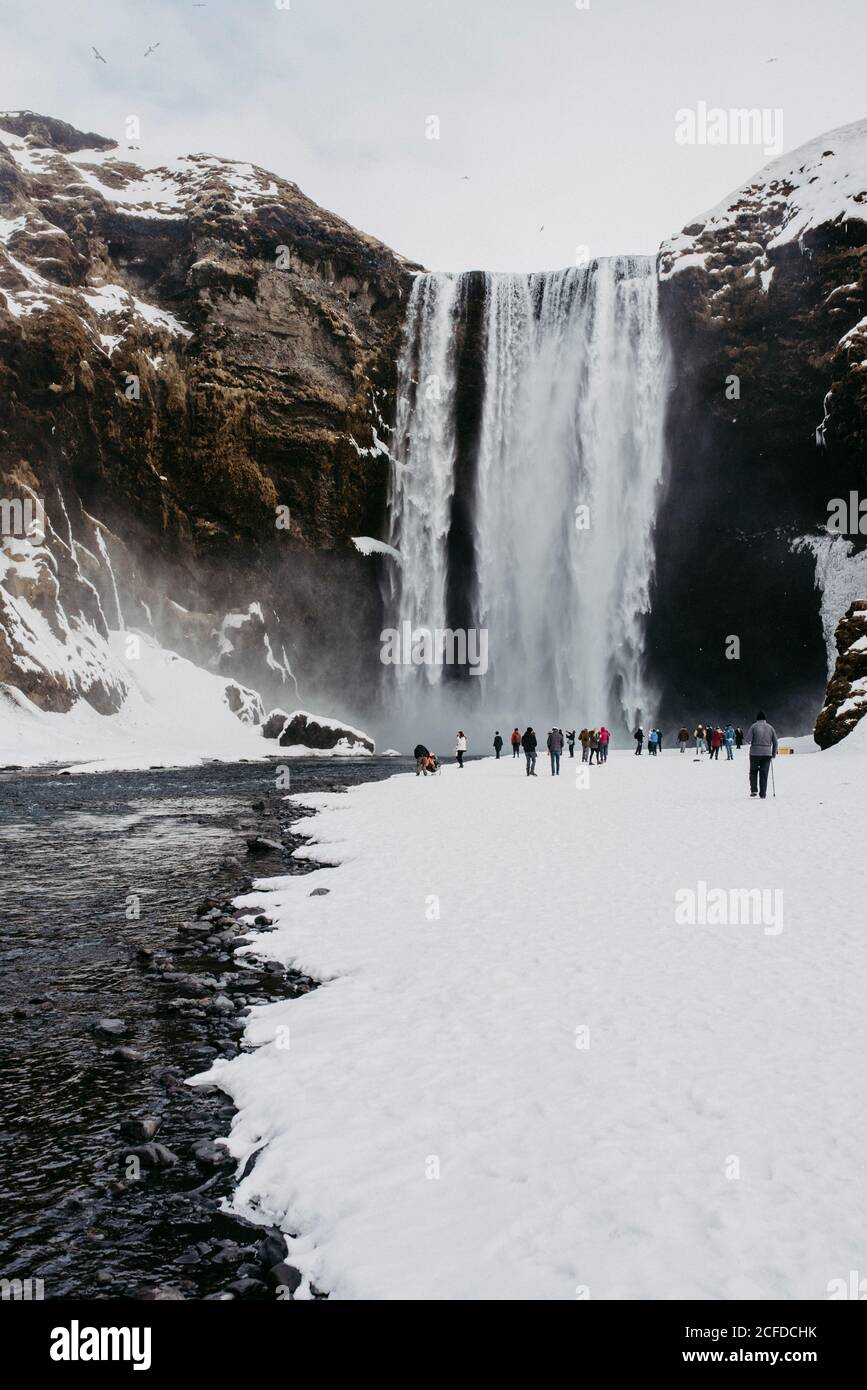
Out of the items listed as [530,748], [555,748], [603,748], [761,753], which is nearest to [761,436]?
[603,748]

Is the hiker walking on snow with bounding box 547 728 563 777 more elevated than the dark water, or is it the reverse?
the dark water

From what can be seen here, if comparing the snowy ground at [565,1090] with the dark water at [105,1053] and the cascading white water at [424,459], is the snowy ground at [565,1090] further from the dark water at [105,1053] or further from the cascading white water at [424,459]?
the cascading white water at [424,459]

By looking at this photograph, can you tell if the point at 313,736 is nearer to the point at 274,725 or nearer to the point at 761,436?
the point at 274,725

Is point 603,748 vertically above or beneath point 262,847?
beneath

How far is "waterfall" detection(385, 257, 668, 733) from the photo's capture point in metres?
57.3

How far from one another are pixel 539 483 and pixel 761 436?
49.5 feet

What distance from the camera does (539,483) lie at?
60656 millimetres

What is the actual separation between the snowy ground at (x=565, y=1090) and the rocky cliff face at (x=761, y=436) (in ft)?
154

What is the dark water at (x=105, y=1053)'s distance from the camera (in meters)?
4.16

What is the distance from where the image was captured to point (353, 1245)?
3.88 m

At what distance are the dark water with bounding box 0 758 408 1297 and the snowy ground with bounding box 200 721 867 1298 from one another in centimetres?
42

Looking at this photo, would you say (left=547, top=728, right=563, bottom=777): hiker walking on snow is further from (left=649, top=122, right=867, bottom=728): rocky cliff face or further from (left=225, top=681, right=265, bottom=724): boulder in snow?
(left=225, top=681, right=265, bottom=724): boulder in snow

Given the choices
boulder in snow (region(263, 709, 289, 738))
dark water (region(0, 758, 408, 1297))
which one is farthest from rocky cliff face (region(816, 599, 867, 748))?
boulder in snow (region(263, 709, 289, 738))
